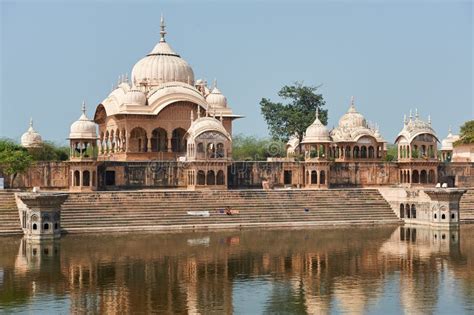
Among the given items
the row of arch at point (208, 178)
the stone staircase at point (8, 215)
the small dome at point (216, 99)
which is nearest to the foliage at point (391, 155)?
the small dome at point (216, 99)

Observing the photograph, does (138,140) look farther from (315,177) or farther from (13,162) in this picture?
(315,177)

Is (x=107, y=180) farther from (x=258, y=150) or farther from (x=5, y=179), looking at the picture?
(x=258, y=150)

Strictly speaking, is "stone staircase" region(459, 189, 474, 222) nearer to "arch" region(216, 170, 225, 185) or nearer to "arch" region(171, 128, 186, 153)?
"arch" region(216, 170, 225, 185)

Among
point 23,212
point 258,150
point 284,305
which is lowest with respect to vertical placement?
point 284,305

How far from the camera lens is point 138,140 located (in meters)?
36.3

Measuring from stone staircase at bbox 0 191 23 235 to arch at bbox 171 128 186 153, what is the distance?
11170mm

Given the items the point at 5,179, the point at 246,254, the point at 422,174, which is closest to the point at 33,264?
the point at 246,254

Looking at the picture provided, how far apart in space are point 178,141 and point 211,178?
5.43m

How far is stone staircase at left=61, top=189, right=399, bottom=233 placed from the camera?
1032 inches

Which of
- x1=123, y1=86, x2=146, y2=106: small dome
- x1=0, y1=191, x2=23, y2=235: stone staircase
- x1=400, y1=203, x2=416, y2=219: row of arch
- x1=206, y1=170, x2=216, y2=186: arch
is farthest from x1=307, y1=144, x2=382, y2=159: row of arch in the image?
x1=0, y1=191, x2=23, y2=235: stone staircase

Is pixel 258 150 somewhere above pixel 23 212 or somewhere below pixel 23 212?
above

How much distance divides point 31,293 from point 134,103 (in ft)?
67.6

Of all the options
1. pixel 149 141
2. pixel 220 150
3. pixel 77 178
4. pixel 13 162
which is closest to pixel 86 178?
pixel 77 178

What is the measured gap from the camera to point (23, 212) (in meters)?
25.0
